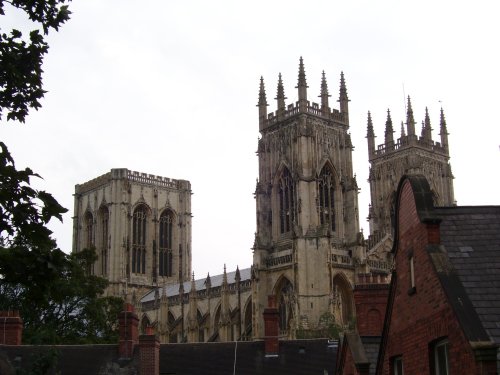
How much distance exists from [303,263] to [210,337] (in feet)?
49.8

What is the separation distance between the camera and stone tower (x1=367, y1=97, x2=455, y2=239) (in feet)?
288

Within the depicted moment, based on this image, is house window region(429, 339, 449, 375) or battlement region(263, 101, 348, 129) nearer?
house window region(429, 339, 449, 375)

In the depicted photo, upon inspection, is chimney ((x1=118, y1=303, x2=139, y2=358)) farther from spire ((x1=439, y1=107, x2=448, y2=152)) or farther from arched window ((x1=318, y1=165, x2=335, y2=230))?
spire ((x1=439, y1=107, x2=448, y2=152))

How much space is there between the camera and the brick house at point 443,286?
12.4 meters

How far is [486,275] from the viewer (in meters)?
13.4

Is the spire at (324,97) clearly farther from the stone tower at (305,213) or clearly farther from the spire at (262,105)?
the spire at (262,105)

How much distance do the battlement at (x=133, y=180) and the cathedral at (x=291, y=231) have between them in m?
0.24

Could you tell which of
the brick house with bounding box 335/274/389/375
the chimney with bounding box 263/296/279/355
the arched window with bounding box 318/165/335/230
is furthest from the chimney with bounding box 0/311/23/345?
the arched window with bounding box 318/165/335/230

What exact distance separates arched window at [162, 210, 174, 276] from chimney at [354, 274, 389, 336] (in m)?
80.6

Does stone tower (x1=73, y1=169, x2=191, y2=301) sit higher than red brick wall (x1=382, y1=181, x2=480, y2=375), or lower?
higher

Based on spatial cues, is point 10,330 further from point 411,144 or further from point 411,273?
point 411,144

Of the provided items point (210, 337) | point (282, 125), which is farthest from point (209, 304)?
point (282, 125)

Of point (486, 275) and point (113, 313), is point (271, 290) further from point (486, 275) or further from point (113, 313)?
point (486, 275)

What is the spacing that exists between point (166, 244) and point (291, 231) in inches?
1311
